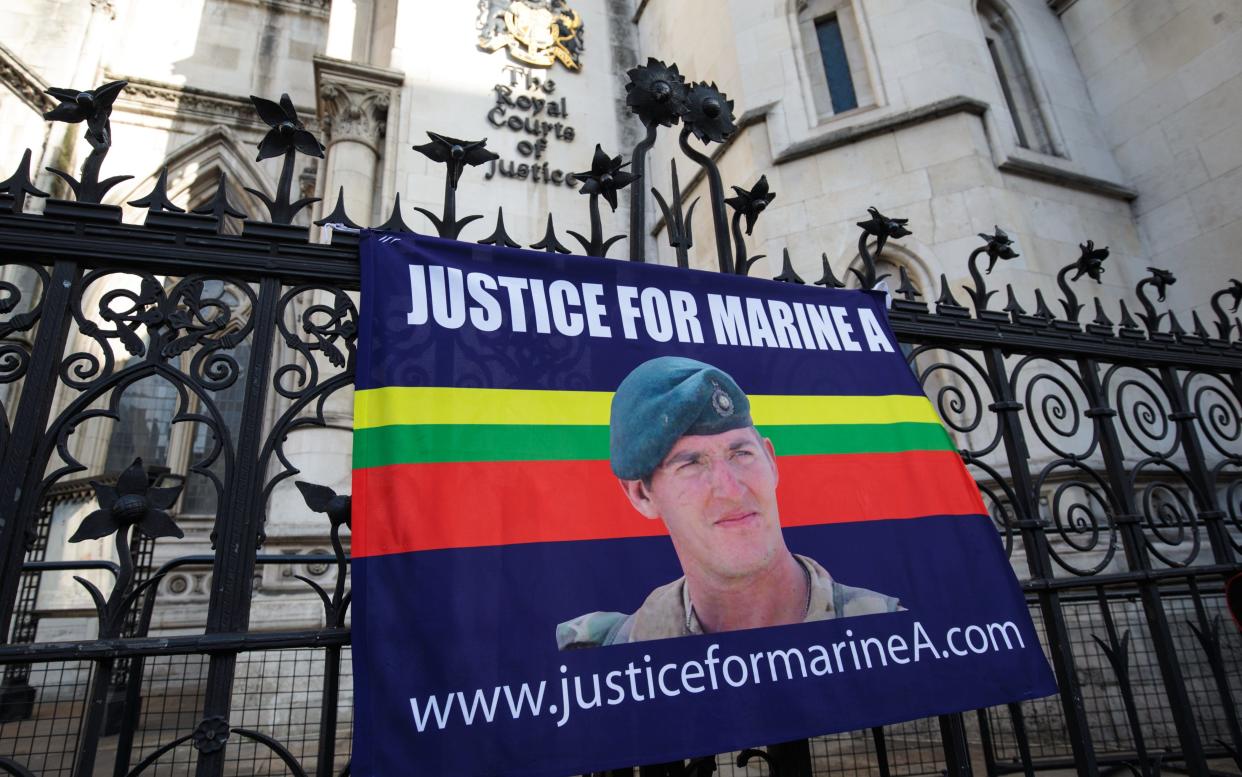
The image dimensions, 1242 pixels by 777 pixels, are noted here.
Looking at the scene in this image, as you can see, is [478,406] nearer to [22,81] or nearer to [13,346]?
[13,346]

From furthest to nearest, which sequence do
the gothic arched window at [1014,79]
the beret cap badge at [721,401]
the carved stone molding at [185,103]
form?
the carved stone molding at [185,103] → the gothic arched window at [1014,79] → the beret cap badge at [721,401]

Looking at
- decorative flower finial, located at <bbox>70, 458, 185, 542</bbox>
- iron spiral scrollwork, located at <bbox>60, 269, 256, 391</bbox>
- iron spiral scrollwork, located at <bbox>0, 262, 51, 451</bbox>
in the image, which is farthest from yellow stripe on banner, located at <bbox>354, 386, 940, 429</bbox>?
iron spiral scrollwork, located at <bbox>0, 262, 51, 451</bbox>

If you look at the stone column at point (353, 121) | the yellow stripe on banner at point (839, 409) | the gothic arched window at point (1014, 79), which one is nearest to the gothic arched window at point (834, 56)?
the gothic arched window at point (1014, 79)

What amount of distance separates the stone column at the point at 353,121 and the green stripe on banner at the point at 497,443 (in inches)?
288

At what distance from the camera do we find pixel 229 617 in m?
1.92

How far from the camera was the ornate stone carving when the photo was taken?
8797mm

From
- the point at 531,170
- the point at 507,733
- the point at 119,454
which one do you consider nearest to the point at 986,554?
the point at 507,733

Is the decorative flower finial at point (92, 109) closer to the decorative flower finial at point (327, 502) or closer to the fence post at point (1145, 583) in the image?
the decorative flower finial at point (327, 502)

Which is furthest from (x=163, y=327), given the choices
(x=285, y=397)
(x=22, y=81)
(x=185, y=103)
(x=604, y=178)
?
(x=185, y=103)

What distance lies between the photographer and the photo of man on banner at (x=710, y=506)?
2.11 m

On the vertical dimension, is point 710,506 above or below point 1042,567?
above

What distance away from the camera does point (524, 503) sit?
2.05 metres

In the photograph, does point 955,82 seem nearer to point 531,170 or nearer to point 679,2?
point 679,2

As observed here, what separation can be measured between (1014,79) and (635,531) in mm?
9341
